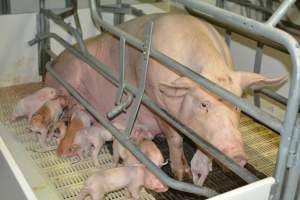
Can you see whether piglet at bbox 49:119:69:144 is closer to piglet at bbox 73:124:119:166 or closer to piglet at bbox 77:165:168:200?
piglet at bbox 73:124:119:166

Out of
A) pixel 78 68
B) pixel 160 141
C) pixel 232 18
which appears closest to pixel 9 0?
pixel 78 68

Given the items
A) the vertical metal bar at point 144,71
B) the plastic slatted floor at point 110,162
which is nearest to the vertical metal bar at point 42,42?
the plastic slatted floor at point 110,162

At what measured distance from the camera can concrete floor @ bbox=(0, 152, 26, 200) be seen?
156cm

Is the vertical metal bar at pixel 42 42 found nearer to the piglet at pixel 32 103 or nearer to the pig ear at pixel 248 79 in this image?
the piglet at pixel 32 103

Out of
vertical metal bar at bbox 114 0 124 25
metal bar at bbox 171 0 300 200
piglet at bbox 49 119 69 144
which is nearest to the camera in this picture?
metal bar at bbox 171 0 300 200

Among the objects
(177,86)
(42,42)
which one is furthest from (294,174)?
(42,42)

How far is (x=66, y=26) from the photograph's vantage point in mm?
2354

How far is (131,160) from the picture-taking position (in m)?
2.06

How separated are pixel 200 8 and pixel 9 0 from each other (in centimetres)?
201

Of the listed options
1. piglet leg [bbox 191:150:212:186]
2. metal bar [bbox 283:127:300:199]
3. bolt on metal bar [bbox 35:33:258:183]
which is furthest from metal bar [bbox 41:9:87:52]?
metal bar [bbox 283:127:300:199]

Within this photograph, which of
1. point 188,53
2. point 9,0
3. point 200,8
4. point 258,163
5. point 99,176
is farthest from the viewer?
point 9,0

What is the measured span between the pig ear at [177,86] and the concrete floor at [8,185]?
0.65 meters

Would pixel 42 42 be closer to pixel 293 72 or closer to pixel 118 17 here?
pixel 118 17

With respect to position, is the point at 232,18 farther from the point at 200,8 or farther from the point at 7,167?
the point at 7,167
